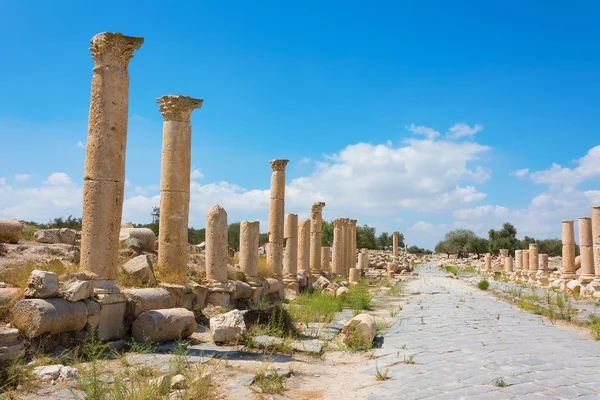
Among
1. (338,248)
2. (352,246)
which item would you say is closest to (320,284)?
(338,248)

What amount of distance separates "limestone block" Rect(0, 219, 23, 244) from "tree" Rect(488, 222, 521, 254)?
7191cm

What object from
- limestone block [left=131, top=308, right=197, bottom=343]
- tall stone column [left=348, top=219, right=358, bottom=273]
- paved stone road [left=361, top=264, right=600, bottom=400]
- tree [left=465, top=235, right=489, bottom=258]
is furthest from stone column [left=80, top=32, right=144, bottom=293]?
tree [left=465, top=235, right=489, bottom=258]

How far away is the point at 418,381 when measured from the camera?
6.59 meters

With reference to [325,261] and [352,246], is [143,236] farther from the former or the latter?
[352,246]

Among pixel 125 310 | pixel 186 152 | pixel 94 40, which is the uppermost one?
pixel 94 40

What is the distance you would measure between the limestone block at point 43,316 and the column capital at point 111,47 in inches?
168

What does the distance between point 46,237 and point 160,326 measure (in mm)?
7164

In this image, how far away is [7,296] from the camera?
7113 mm

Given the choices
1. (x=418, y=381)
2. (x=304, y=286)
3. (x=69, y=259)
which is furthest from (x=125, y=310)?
(x=304, y=286)

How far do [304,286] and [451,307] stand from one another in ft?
23.8

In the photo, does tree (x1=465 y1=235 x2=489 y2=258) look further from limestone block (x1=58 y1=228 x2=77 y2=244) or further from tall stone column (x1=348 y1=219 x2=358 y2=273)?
limestone block (x1=58 y1=228 x2=77 y2=244)

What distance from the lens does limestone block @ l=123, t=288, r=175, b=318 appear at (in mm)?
8836

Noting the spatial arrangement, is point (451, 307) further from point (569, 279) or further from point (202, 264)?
point (569, 279)

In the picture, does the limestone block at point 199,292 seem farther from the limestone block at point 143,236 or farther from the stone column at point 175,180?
the limestone block at point 143,236
